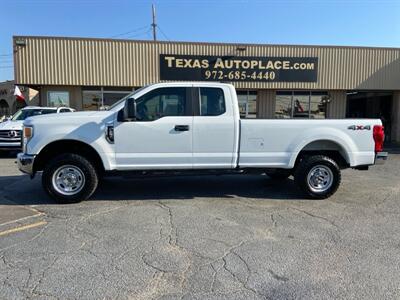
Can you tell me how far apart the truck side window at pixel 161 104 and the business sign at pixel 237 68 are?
32.7 ft

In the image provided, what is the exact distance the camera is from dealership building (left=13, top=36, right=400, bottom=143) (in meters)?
15.2

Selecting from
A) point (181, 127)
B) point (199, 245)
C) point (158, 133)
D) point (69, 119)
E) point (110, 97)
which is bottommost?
point (199, 245)

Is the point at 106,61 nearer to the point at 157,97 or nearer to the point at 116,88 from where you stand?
the point at 116,88

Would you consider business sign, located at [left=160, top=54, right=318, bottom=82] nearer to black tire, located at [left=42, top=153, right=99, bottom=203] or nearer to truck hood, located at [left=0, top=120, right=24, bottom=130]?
truck hood, located at [left=0, top=120, right=24, bottom=130]

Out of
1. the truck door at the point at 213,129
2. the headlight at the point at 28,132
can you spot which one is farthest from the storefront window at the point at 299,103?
the headlight at the point at 28,132

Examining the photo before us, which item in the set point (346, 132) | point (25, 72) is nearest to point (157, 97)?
point (346, 132)

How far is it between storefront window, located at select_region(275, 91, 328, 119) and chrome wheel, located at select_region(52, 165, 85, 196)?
1299cm

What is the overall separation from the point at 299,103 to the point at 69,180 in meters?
13.9

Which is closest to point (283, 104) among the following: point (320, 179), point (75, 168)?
point (320, 179)

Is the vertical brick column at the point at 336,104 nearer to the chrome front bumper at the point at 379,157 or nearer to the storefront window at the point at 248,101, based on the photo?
the storefront window at the point at 248,101

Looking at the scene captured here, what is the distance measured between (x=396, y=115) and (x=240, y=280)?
59.7 feet

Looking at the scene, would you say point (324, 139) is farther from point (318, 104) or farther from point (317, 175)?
point (318, 104)

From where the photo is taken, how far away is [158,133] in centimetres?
611

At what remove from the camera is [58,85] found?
15750 mm
